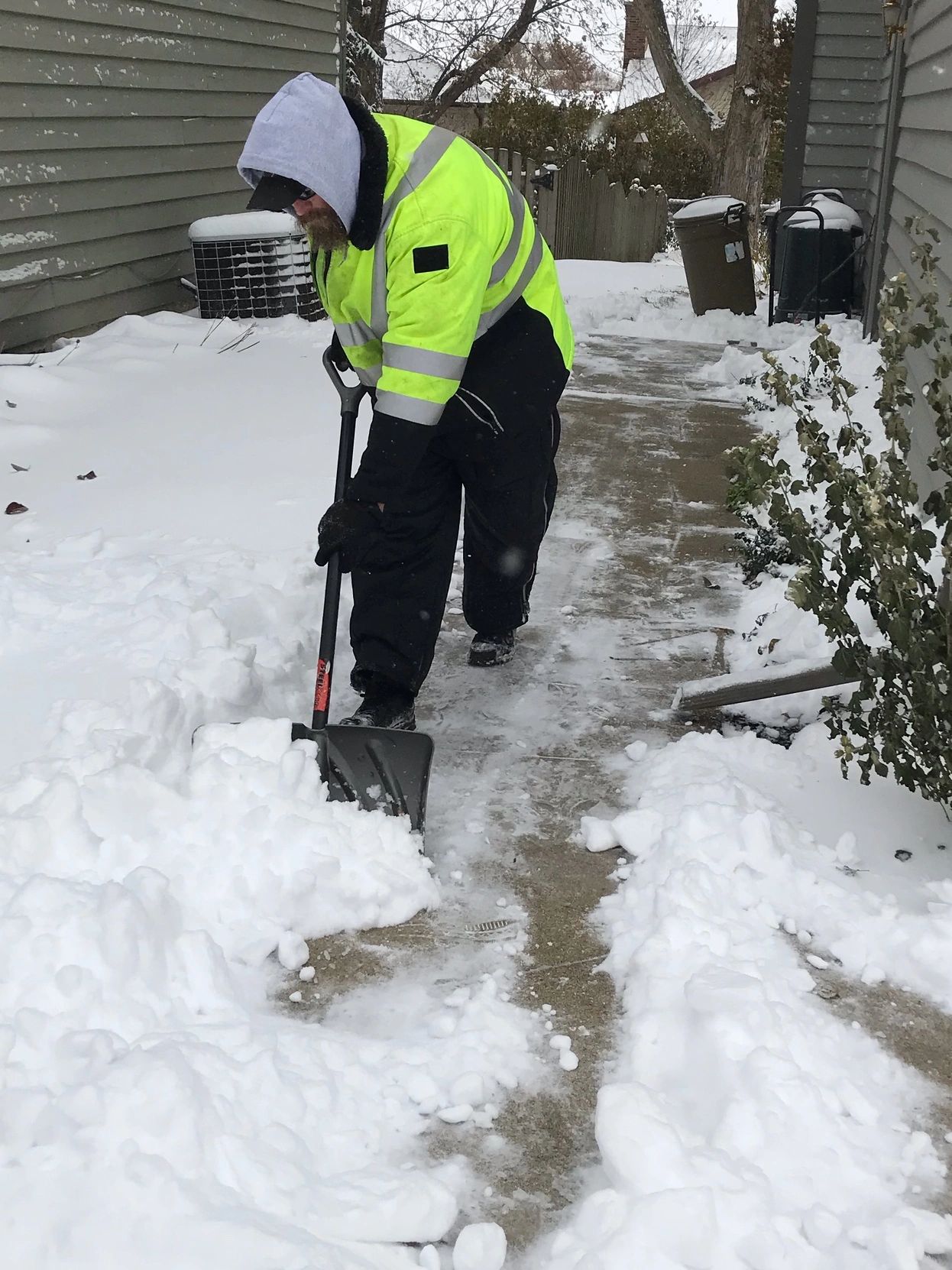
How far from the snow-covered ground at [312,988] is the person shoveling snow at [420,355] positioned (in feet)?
1.43

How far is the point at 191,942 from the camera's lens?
85.7 inches

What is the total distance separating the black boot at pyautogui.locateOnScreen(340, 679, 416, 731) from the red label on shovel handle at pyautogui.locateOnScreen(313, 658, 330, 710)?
332mm

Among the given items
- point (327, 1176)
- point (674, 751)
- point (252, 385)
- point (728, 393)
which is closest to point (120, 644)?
point (674, 751)

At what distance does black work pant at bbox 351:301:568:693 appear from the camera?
3057 mm

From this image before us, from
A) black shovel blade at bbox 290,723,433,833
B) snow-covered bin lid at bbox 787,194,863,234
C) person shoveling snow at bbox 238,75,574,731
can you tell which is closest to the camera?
person shoveling snow at bbox 238,75,574,731

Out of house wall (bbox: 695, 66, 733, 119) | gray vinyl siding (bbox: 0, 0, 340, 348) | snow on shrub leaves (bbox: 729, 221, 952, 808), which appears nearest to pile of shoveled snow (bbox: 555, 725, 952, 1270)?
snow on shrub leaves (bbox: 729, 221, 952, 808)

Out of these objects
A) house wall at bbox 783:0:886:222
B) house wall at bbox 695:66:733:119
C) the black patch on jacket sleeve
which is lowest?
the black patch on jacket sleeve

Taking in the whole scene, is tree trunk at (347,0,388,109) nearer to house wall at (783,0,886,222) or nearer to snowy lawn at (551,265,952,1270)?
house wall at (783,0,886,222)

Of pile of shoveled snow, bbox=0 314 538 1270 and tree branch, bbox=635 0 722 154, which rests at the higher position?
tree branch, bbox=635 0 722 154

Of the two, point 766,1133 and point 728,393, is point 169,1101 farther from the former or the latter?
point 728,393

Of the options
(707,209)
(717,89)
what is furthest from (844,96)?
Result: (717,89)

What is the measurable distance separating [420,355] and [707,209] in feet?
26.5

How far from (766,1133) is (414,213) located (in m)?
1.91

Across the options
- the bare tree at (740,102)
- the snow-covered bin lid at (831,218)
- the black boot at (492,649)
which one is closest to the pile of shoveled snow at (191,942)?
the black boot at (492,649)
